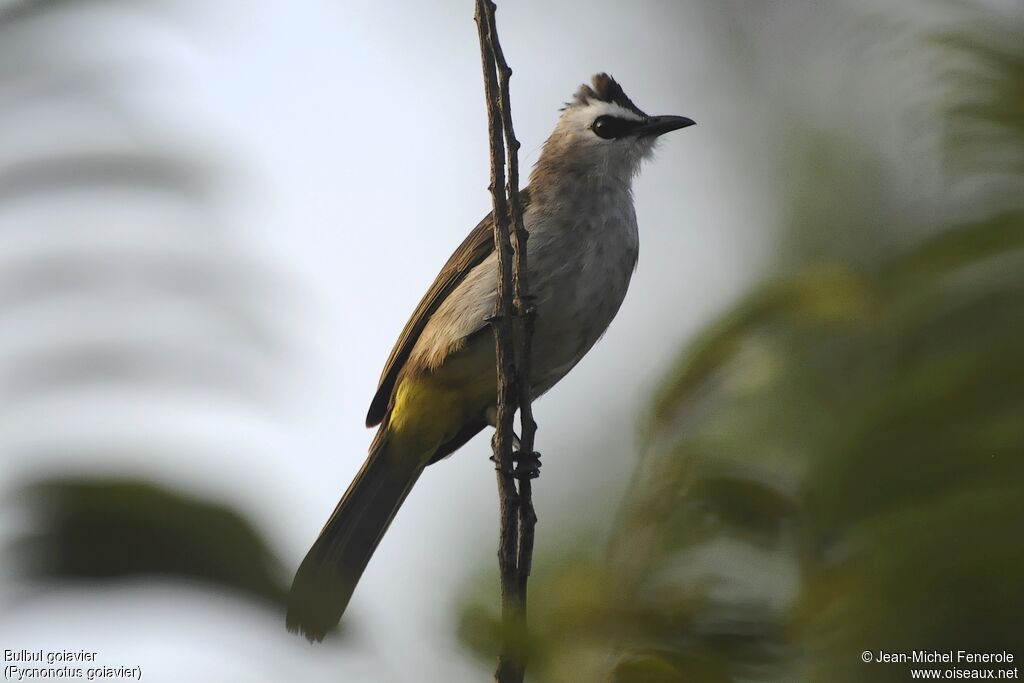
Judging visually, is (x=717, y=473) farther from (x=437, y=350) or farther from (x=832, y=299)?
(x=437, y=350)

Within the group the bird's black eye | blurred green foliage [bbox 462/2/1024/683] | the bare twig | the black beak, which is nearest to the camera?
blurred green foliage [bbox 462/2/1024/683]

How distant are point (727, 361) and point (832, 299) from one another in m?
0.10

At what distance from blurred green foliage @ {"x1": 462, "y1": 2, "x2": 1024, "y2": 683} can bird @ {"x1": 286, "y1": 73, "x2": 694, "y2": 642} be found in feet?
9.63

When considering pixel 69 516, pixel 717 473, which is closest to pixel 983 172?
pixel 717 473

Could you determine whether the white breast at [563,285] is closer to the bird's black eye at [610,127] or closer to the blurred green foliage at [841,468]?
the bird's black eye at [610,127]

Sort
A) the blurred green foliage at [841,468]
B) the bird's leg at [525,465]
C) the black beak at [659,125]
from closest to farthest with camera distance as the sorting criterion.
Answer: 1. the blurred green foliage at [841,468]
2. the bird's leg at [525,465]
3. the black beak at [659,125]

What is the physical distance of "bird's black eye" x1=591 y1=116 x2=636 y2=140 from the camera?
456cm

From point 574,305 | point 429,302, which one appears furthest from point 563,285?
point 429,302

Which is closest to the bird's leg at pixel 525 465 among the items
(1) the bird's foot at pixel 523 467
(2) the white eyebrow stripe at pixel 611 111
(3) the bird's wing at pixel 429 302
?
(1) the bird's foot at pixel 523 467

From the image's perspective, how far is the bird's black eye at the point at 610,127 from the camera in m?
4.56

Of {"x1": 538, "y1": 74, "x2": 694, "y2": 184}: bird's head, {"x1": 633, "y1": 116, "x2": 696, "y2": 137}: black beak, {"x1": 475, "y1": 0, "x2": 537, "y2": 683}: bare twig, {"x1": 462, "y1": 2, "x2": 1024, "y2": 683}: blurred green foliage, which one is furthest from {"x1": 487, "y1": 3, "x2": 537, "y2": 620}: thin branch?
{"x1": 633, "y1": 116, "x2": 696, "y2": 137}: black beak

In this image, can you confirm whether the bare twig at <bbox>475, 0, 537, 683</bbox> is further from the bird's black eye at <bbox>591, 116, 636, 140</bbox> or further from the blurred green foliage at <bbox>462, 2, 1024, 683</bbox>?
the bird's black eye at <bbox>591, 116, 636, 140</bbox>

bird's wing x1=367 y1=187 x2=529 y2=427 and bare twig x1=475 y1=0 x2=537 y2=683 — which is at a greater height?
bird's wing x1=367 y1=187 x2=529 y2=427

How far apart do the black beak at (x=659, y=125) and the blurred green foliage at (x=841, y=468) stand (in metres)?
3.68
